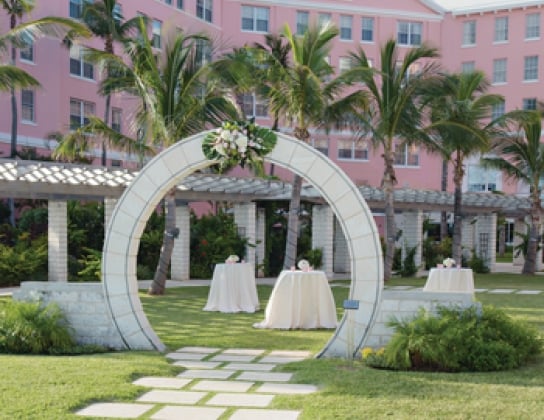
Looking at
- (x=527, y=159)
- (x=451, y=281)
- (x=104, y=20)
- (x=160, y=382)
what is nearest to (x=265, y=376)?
(x=160, y=382)

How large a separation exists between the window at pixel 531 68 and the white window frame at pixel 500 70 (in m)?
1.14

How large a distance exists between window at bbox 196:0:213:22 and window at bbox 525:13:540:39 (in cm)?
1850

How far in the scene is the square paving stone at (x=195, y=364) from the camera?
8.73 meters

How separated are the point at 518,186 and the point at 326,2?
1549 cm

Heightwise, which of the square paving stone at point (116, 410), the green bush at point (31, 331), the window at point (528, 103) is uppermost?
the window at point (528, 103)

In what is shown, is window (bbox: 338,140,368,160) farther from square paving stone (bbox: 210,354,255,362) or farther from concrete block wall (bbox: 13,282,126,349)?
square paving stone (bbox: 210,354,255,362)

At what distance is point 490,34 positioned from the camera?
42.4m

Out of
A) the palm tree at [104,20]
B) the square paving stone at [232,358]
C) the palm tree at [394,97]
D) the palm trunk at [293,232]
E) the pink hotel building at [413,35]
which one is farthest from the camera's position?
the pink hotel building at [413,35]

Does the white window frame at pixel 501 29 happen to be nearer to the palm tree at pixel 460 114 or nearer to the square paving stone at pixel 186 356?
the palm tree at pixel 460 114

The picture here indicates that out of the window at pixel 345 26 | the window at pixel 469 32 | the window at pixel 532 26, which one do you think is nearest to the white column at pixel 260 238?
the window at pixel 345 26

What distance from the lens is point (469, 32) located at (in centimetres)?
4306

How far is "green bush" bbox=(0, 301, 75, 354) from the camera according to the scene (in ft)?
30.3

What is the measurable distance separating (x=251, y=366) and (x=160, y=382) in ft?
4.86

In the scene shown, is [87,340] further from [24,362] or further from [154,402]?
[154,402]
